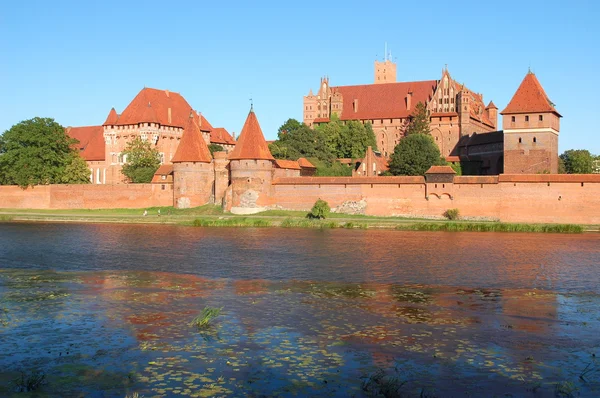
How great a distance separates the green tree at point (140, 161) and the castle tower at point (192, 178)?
20.0ft

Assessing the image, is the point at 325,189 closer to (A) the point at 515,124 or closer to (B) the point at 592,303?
(A) the point at 515,124

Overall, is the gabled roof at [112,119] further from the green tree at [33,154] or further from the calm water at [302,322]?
the calm water at [302,322]

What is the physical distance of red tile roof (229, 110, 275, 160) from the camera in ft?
122

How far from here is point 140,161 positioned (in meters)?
47.0

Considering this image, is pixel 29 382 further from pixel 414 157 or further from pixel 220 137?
pixel 220 137

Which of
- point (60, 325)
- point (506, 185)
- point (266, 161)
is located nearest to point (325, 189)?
point (266, 161)

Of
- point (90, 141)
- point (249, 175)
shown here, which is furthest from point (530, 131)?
point (90, 141)

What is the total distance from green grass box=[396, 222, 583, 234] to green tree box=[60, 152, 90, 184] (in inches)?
967

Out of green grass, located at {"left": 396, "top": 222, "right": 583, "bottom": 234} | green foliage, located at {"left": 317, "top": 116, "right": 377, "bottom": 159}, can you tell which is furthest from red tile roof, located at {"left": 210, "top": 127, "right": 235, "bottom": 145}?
green grass, located at {"left": 396, "top": 222, "right": 583, "bottom": 234}

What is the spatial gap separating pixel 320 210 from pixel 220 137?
2350 cm

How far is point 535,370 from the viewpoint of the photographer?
338 inches

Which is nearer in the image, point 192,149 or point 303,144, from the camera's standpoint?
point 192,149

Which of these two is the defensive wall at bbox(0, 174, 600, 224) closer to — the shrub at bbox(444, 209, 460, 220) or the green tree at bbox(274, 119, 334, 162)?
the shrub at bbox(444, 209, 460, 220)

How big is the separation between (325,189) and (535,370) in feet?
93.4
